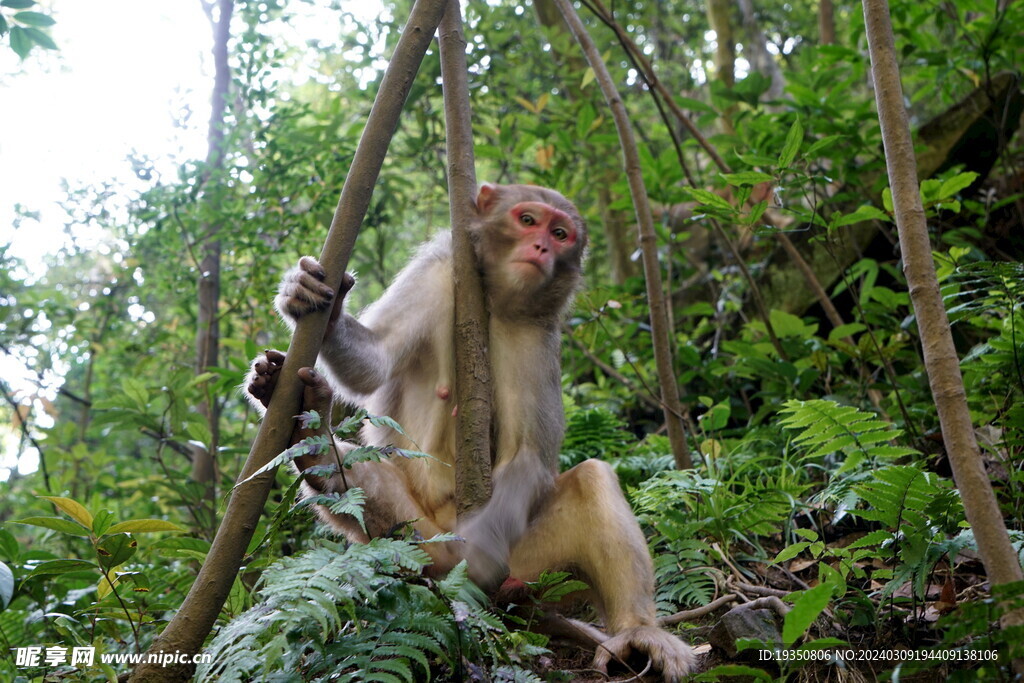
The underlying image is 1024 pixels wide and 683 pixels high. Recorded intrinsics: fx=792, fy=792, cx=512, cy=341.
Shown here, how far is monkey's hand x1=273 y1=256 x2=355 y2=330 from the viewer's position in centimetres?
332

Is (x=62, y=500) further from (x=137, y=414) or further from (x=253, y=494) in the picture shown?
(x=137, y=414)

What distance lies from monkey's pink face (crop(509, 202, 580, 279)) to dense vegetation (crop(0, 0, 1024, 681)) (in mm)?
751

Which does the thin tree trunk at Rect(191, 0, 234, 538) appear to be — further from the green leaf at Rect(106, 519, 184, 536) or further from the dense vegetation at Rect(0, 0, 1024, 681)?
the green leaf at Rect(106, 519, 184, 536)

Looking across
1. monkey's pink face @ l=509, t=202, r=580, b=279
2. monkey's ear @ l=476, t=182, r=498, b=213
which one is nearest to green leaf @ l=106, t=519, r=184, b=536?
monkey's pink face @ l=509, t=202, r=580, b=279

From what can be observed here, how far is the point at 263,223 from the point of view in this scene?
6.43 m

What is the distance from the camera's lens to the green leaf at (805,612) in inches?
100.0

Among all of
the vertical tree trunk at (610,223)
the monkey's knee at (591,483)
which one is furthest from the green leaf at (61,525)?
the vertical tree trunk at (610,223)

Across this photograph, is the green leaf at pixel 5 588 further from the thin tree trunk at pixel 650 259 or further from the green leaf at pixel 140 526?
the thin tree trunk at pixel 650 259

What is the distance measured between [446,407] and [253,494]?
4.86 ft

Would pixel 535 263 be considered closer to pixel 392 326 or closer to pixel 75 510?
pixel 392 326

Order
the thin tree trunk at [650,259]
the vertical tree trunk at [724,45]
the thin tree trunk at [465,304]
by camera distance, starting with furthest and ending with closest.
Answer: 1. the vertical tree trunk at [724,45]
2. the thin tree trunk at [650,259]
3. the thin tree trunk at [465,304]


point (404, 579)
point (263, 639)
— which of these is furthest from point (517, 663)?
point (263, 639)

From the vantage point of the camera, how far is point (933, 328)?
105 inches

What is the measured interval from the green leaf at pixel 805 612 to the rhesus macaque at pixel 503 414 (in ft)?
3.48
